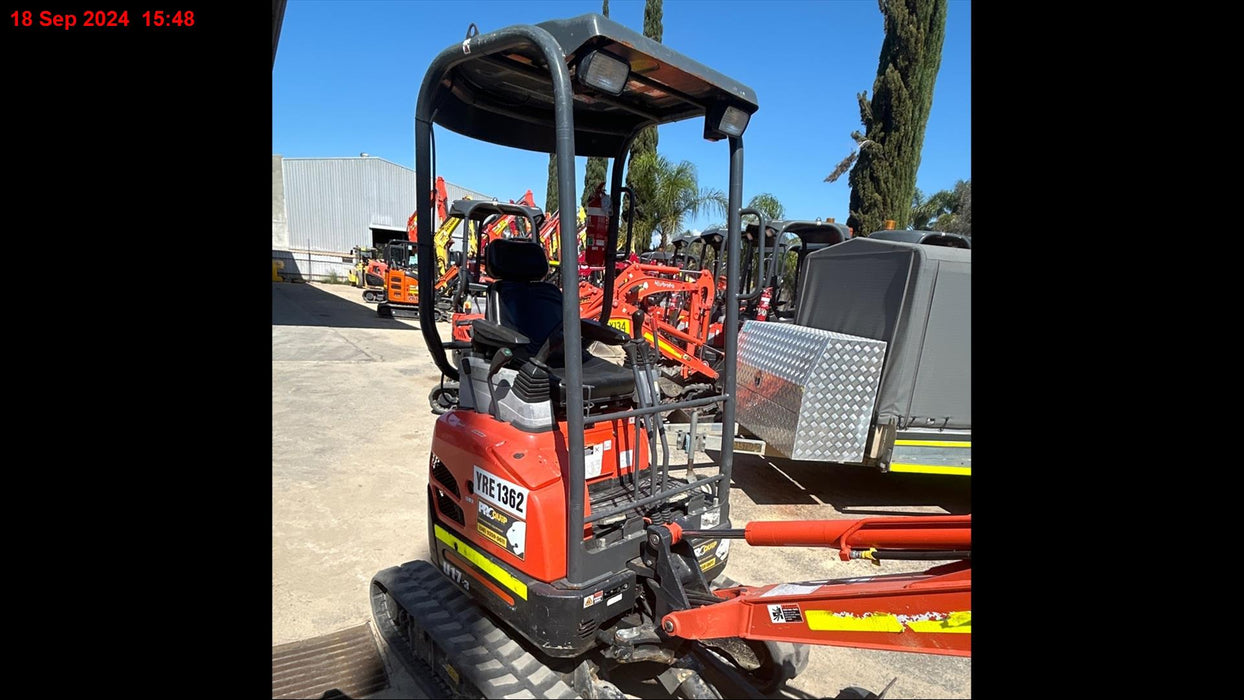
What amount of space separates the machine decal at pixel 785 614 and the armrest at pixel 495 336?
1505 mm

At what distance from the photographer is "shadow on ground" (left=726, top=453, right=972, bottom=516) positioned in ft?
18.4

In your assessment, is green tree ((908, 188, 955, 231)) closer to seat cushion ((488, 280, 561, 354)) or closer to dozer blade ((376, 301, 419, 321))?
dozer blade ((376, 301, 419, 321))

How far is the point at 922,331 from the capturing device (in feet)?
16.4

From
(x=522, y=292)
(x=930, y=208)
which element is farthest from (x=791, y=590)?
(x=930, y=208)

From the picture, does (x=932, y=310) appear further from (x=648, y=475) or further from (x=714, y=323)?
(x=714, y=323)

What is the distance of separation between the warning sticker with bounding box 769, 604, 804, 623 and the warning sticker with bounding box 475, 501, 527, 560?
1003mm

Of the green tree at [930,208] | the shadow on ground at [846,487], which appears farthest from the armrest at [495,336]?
the green tree at [930,208]

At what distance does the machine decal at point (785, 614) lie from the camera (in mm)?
2109

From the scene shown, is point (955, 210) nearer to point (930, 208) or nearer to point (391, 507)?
point (930, 208)

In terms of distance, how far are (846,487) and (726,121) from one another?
14.2ft

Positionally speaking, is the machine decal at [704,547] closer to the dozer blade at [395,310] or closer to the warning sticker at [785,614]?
the warning sticker at [785,614]

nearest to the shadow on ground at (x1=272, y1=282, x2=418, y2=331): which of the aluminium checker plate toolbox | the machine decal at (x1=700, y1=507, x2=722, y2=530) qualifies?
the aluminium checker plate toolbox

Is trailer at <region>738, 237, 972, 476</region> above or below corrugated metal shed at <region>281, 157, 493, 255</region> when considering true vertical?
below
